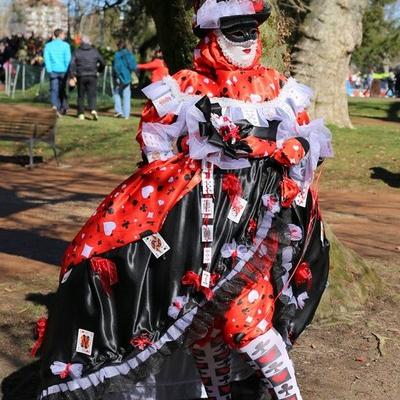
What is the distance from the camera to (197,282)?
10.8 ft

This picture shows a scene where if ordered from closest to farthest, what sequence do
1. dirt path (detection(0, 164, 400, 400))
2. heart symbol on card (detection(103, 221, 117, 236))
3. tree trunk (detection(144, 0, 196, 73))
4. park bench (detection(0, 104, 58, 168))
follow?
heart symbol on card (detection(103, 221, 117, 236)) → dirt path (detection(0, 164, 400, 400)) → tree trunk (detection(144, 0, 196, 73)) → park bench (detection(0, 104, 58, 168))

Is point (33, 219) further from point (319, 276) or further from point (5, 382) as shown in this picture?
point (319, 276)

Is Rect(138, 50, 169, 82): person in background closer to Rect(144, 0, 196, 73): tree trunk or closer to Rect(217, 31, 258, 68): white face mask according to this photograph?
Rect(144, 0, 196, 73): tree trunk

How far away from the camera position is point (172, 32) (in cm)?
569

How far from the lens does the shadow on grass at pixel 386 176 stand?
12172 mm

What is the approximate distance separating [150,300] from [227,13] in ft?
3.86

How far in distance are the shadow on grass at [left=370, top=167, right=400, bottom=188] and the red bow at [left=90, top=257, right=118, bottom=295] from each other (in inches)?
361

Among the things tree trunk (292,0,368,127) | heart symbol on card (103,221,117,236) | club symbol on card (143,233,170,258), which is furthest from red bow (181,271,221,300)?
tree trunk (292,0,368,127)

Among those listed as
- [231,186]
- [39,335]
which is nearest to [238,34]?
[231,186]

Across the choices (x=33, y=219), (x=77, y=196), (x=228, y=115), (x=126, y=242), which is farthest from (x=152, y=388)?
(x=77, y=196)

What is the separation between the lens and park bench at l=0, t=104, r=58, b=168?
13.5 meters

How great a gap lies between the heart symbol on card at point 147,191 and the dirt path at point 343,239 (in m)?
1.47

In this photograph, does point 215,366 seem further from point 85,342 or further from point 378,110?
point 378,110

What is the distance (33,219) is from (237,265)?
587 centimetres
